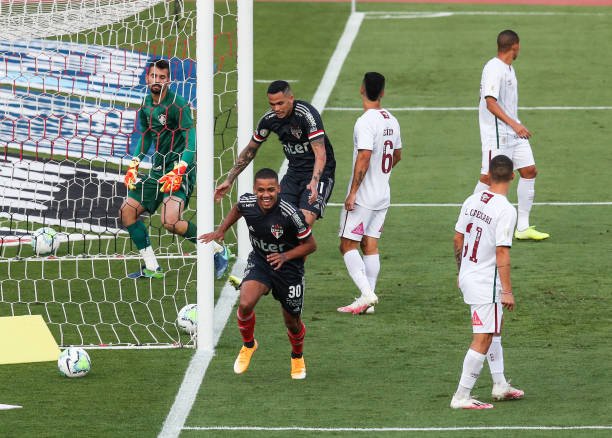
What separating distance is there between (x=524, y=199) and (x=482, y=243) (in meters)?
5.76

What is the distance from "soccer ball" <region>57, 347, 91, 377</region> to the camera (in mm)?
10500

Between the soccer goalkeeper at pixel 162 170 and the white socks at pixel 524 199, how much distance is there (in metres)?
3.36

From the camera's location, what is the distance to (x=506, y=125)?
14680 mm

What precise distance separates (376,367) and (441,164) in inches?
320

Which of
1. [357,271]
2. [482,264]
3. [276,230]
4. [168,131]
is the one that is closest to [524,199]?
[357,271]

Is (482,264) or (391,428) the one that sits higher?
(482,264)

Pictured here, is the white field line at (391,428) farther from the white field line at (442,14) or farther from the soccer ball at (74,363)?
the white field line at (442,14)

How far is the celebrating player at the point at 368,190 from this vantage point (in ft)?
40.3

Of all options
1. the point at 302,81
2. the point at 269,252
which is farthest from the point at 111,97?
the point at 302,81

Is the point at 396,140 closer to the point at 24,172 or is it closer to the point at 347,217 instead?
the point at 347,217

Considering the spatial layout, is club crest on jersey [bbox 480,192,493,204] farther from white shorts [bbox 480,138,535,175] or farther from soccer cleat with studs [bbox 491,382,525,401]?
white shorts [bbox 480,138,535,175]

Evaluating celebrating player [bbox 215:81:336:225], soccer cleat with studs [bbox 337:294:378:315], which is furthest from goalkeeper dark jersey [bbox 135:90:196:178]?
soccer cleat with studs [bbox 337:294:378:315]

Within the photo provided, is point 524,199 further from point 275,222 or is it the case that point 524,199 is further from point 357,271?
point 275,222

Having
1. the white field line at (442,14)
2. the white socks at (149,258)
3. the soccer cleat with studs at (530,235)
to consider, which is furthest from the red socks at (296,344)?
the white field line at (442,14)
